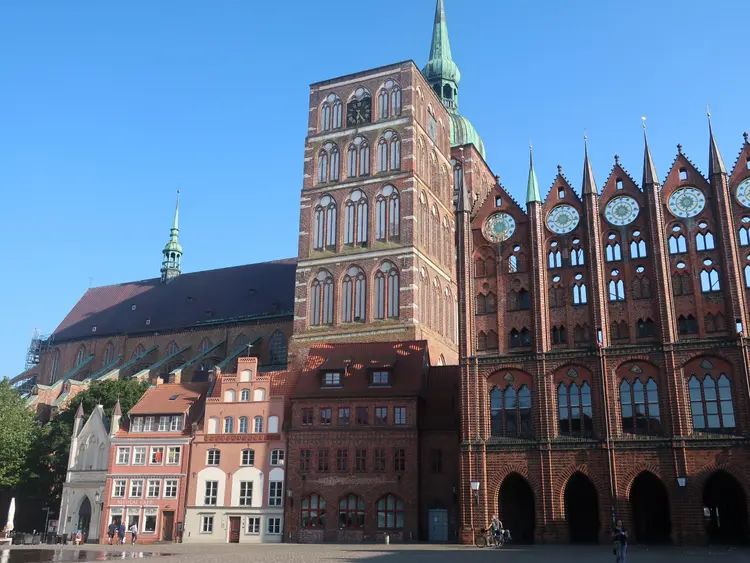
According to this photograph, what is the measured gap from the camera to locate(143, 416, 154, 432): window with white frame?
5353cm

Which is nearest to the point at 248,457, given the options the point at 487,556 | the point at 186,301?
the point at 487,556

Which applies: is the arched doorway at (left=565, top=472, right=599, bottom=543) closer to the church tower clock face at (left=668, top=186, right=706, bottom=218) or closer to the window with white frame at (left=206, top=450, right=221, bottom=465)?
the church tower clock face at (left=668, top=186, right=706, bottom=218)

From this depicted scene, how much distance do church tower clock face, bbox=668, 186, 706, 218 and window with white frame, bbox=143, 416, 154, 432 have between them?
3644 centimetres

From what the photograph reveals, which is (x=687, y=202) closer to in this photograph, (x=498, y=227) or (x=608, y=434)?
(x=498, y=227)

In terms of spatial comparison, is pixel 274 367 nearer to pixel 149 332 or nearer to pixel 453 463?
pixel 149 332

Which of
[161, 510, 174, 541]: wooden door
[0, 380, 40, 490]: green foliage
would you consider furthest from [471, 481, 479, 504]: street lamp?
[0, 380, 40, 490]: green foliage

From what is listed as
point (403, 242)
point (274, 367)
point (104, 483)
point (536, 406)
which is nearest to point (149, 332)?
point (274, 367)

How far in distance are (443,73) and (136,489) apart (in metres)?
56.0

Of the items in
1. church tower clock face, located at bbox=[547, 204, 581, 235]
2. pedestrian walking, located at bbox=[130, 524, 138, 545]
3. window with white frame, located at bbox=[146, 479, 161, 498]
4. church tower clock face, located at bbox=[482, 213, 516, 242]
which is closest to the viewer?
church tower clock face, located at bbox=[547, 204, 581, 235]

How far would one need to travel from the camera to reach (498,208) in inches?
1766

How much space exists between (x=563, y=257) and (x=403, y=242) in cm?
1889

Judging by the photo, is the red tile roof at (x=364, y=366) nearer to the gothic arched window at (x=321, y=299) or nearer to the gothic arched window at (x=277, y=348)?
the gothic arched window at (x=321, y=299)

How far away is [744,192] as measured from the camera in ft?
131

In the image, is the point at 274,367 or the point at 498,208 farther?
the point at 274,367
